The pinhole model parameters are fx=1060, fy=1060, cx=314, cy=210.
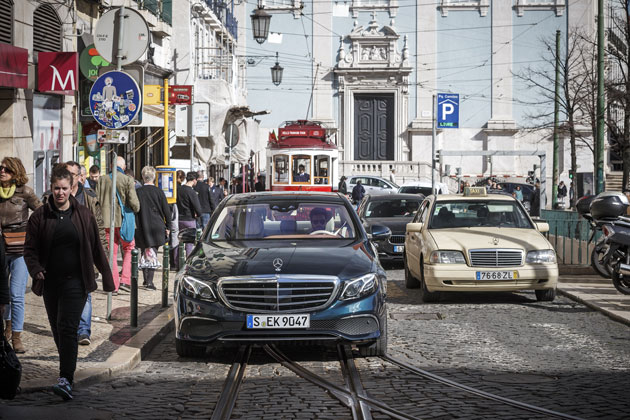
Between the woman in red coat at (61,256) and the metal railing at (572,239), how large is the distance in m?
10.9

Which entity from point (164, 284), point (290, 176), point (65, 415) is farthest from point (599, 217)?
point (290, 176)

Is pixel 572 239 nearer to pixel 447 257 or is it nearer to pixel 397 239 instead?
pixel 397 239

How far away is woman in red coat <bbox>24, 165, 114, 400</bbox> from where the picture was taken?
26.2ft

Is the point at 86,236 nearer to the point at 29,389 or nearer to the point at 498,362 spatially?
the point at 29,389

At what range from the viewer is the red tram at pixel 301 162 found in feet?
122

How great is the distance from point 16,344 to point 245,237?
8.04 ft

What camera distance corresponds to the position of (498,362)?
944 cm

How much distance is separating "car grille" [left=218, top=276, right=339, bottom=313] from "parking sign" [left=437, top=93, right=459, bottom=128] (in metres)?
22.7

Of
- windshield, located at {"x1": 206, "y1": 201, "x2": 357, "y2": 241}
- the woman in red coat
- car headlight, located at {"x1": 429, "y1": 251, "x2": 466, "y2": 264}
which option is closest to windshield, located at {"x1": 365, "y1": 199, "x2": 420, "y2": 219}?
car headlight, located at {"x1": 429, "y1": 251, "x2": 466, "y2": 264}

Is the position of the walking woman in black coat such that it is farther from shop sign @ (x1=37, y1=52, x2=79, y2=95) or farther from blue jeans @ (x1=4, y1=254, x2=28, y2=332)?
blue jeans @ (x1=4, y1=254, x2=28, y2=332)

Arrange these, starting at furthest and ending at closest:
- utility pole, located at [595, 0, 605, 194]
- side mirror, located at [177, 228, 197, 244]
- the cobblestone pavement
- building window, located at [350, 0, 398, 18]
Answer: building window, located at [350, 0, 398, 18] < utility pole, located at [595, 0, 605, 194] < side mirror, located at [177, 228, 197, 244] < the cobblestone pavement

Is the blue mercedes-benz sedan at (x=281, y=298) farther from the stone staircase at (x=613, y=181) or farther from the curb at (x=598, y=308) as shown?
the stone staircase at (x=613, y=181)

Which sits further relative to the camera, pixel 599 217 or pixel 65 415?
pixel 599 217

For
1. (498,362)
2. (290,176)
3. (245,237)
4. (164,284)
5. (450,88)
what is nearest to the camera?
(498,362)
